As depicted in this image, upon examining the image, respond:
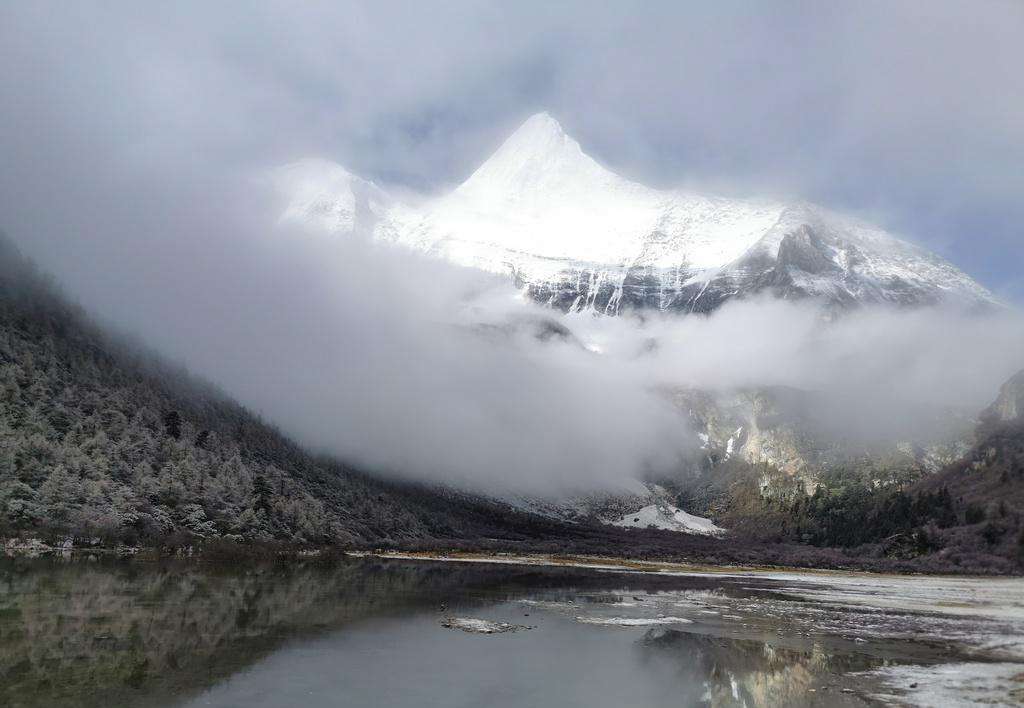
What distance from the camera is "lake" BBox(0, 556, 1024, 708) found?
3123 cm

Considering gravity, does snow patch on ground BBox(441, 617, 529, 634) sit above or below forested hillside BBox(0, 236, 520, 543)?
below

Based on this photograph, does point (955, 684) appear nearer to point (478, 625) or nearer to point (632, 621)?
point (632, 621)

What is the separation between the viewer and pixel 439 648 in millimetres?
43750

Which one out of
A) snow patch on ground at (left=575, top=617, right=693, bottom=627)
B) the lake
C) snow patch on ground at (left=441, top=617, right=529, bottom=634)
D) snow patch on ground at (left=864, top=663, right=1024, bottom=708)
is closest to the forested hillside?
the lake

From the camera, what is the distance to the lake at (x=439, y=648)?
3123 centimetres

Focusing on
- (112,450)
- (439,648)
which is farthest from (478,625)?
(112,450)

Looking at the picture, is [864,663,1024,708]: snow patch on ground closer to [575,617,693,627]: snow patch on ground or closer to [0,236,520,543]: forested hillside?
[575,617,693,627]: snow patch on ground

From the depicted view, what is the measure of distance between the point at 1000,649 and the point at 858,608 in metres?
34.3

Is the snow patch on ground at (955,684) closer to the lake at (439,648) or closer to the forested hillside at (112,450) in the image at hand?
the lake at (439,648)

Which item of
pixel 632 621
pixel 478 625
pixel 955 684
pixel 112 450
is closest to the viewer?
pixel 955 684

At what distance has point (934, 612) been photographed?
3246 inches

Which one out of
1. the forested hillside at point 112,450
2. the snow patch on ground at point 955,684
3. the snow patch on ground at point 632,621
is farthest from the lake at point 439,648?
the forested hillside at point 112,450

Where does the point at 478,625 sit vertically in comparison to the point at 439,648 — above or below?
below

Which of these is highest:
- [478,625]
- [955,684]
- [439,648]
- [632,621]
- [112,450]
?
[112,450]
